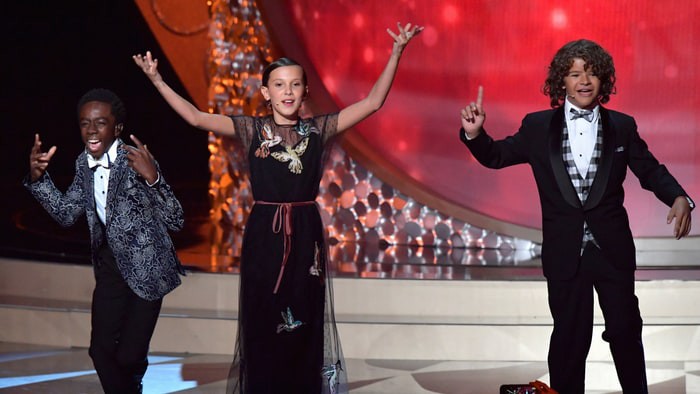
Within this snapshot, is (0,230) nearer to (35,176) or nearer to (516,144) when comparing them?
(35,176)

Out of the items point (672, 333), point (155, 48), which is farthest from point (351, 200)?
point (155, 48)

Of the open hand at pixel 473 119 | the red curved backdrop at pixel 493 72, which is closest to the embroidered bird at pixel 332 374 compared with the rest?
the open hand at pixel 473 119

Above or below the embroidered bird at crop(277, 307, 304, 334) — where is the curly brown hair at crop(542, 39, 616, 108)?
above

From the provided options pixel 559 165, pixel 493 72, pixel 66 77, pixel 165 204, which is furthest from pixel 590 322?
pixel 66 77

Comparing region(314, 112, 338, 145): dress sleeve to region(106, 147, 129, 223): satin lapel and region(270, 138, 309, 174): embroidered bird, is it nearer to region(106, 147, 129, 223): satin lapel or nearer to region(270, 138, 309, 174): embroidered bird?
region(270, 138, 309, 174): embroidered bird

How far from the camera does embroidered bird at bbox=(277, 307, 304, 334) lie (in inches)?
142

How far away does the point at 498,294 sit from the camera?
5.02 m

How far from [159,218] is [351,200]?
8.84 ft

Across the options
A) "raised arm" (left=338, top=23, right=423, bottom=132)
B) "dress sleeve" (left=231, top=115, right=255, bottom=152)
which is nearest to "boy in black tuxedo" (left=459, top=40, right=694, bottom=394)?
"raised arm" (left=338, top=23, right=423, bottom=132)

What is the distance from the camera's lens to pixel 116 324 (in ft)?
11.9

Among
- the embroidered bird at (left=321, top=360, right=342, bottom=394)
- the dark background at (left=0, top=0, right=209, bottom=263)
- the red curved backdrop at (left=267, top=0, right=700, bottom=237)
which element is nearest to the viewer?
the embroidered bird at (left=321, top=360, right=342, bottom=394)

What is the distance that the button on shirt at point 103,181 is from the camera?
3.64m

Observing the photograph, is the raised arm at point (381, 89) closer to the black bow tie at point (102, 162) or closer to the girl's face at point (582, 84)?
the girl's face at point (582, 84)

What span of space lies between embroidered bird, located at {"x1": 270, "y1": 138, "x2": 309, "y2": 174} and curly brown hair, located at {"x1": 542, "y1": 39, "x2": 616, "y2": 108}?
839mm
